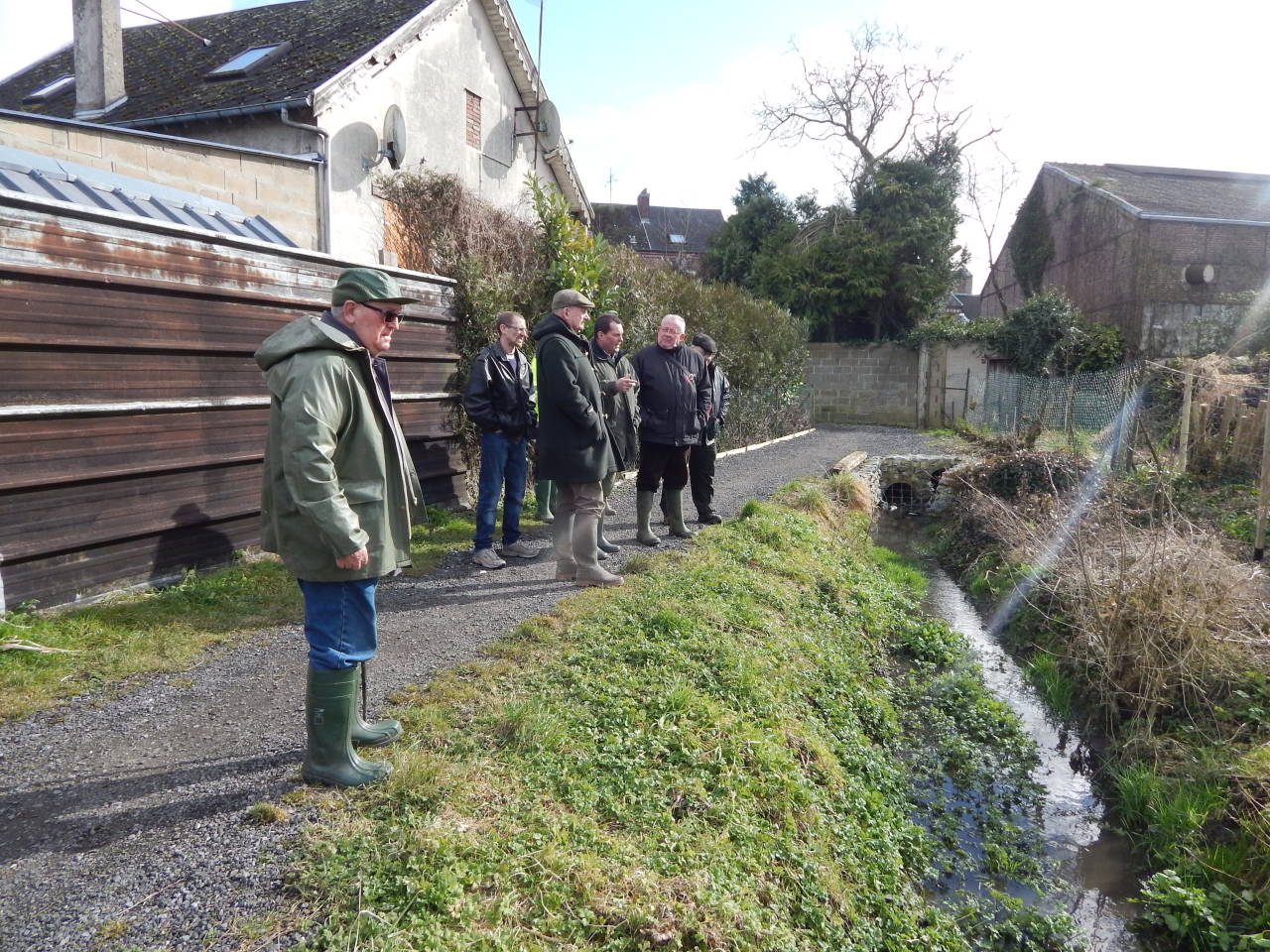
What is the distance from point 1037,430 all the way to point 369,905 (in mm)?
14198

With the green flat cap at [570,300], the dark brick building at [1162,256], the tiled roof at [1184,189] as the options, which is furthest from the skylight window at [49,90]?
the tiled roof at [1184,189]

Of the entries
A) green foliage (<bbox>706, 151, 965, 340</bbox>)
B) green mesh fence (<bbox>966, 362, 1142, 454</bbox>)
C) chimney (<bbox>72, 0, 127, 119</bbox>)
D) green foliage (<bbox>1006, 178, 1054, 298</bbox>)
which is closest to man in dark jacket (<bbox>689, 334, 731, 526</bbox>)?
green mesh fence (<bbox>966, 362, 1142, 454</bbox>)

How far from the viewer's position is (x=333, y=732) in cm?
317

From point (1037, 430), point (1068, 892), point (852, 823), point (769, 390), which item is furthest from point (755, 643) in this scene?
point (769, 390)

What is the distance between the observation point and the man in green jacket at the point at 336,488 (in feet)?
9.67

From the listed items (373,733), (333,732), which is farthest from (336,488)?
(373,733)

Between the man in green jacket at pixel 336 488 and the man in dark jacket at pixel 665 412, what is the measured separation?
429 cm

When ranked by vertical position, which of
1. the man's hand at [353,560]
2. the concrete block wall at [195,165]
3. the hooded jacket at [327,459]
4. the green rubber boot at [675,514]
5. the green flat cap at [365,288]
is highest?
the concrete block wall at [195,165]

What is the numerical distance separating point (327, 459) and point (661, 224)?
46138mm

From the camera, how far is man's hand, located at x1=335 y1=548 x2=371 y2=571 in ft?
9.78

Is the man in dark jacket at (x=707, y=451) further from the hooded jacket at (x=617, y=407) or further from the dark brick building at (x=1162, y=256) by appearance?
the dark brick building at (x=1162, y=256)

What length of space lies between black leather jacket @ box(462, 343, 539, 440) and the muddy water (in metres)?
4.80

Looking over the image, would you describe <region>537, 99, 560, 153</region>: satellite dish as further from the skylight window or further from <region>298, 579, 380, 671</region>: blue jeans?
<region>298, 579, 380, 671</region>: blue jeans

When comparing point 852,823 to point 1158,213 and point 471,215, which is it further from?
point 1158,213
